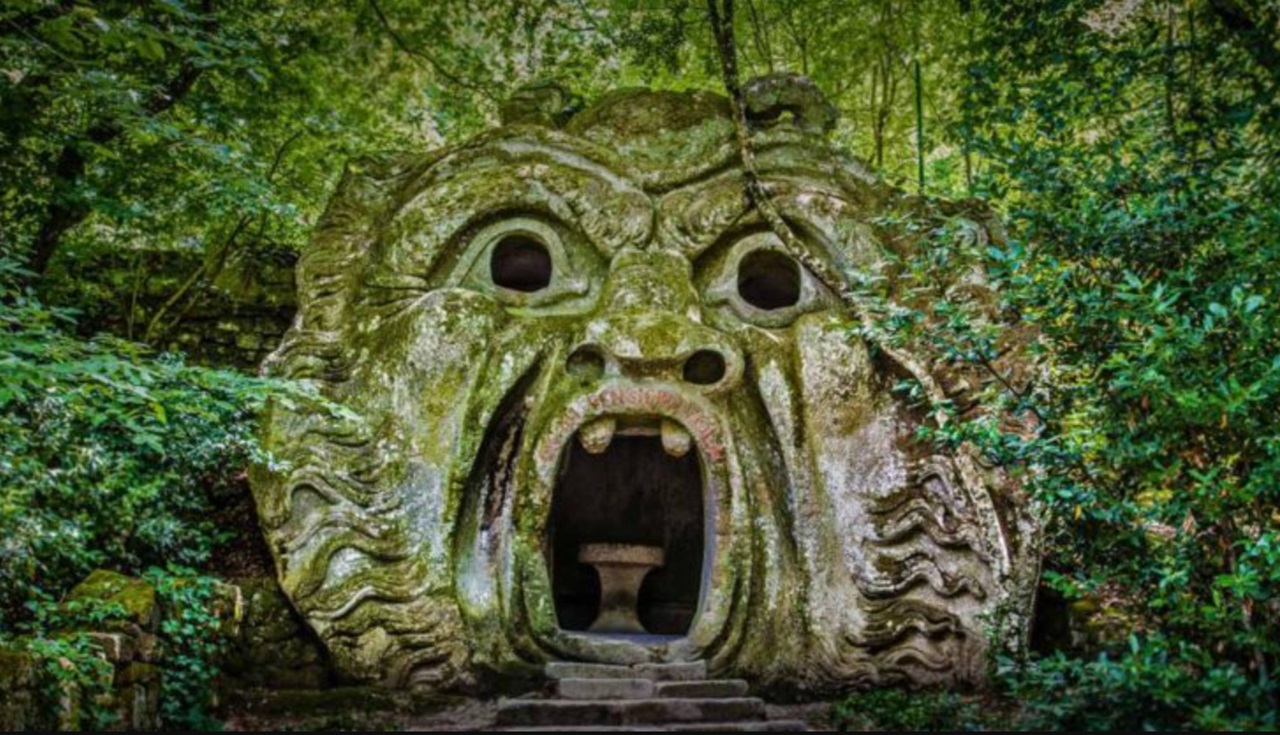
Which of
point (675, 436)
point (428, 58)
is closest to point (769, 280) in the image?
point (675, 436)

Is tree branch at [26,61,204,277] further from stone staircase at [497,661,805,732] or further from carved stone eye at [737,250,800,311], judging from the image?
stone staircase at [497,661,805,732]

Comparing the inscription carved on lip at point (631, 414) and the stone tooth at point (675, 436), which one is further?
the stone tooth at point (675, 436)

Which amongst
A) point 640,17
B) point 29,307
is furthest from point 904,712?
point 640,17

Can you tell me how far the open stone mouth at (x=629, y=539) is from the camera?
21.7 feet

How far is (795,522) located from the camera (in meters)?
5.66

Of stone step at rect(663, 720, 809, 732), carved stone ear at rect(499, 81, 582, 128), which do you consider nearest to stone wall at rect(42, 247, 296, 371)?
carved stone ear at rect(499, 81, 582, 128)

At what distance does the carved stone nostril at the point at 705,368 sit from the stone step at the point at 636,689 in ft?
5.66

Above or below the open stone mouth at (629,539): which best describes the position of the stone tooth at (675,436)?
above

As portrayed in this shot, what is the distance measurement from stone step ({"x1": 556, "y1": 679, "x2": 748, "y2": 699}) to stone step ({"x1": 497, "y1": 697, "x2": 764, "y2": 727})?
117 mm

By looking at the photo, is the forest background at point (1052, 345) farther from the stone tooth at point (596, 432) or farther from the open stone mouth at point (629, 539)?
the open stone mouth at point (629, 539)

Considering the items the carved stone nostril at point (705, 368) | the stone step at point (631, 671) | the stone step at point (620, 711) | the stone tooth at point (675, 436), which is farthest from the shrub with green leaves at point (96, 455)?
the carved stone nostril at point (705, 368)

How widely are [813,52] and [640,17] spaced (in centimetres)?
248

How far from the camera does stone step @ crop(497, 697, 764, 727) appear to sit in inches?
183

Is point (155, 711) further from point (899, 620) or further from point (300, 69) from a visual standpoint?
point (300, 69)
